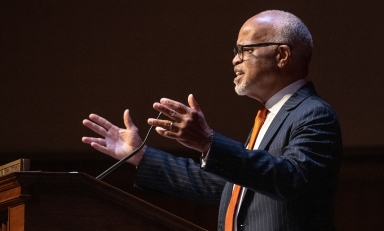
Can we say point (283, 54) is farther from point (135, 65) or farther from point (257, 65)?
point (135, 65)

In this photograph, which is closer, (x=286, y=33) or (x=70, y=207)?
(x=70, y=207)

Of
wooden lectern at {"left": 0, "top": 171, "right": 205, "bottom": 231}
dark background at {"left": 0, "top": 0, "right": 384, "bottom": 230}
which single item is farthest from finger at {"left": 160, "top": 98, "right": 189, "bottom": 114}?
dark background at {"left": 0, "top": 0, "right": 384, "bottom": 230}

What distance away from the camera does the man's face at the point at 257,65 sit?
2311mm

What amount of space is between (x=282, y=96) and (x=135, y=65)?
6.92 ft

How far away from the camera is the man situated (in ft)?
6.08

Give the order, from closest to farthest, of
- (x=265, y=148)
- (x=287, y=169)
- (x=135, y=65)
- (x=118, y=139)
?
1. (x=287, y=169)
2. (x=265, y=148)
3. (x=118, y=139)
4. (x=135, y=65)

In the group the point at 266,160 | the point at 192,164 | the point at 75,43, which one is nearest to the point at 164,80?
the point at 75,43

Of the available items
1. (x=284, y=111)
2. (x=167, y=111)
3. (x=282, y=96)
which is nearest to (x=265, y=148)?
(x=284, y=111)

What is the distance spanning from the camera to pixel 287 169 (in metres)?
1.89

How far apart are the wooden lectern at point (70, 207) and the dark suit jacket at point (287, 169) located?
0.21 meters

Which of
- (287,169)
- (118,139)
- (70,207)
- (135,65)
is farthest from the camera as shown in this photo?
(135,65)

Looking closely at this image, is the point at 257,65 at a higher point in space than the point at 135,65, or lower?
higher

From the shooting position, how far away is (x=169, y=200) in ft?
14.7

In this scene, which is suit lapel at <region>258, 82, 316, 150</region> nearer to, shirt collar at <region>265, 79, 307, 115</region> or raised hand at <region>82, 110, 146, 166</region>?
shirt collar at <region>265, 79, 307, 115</region>
